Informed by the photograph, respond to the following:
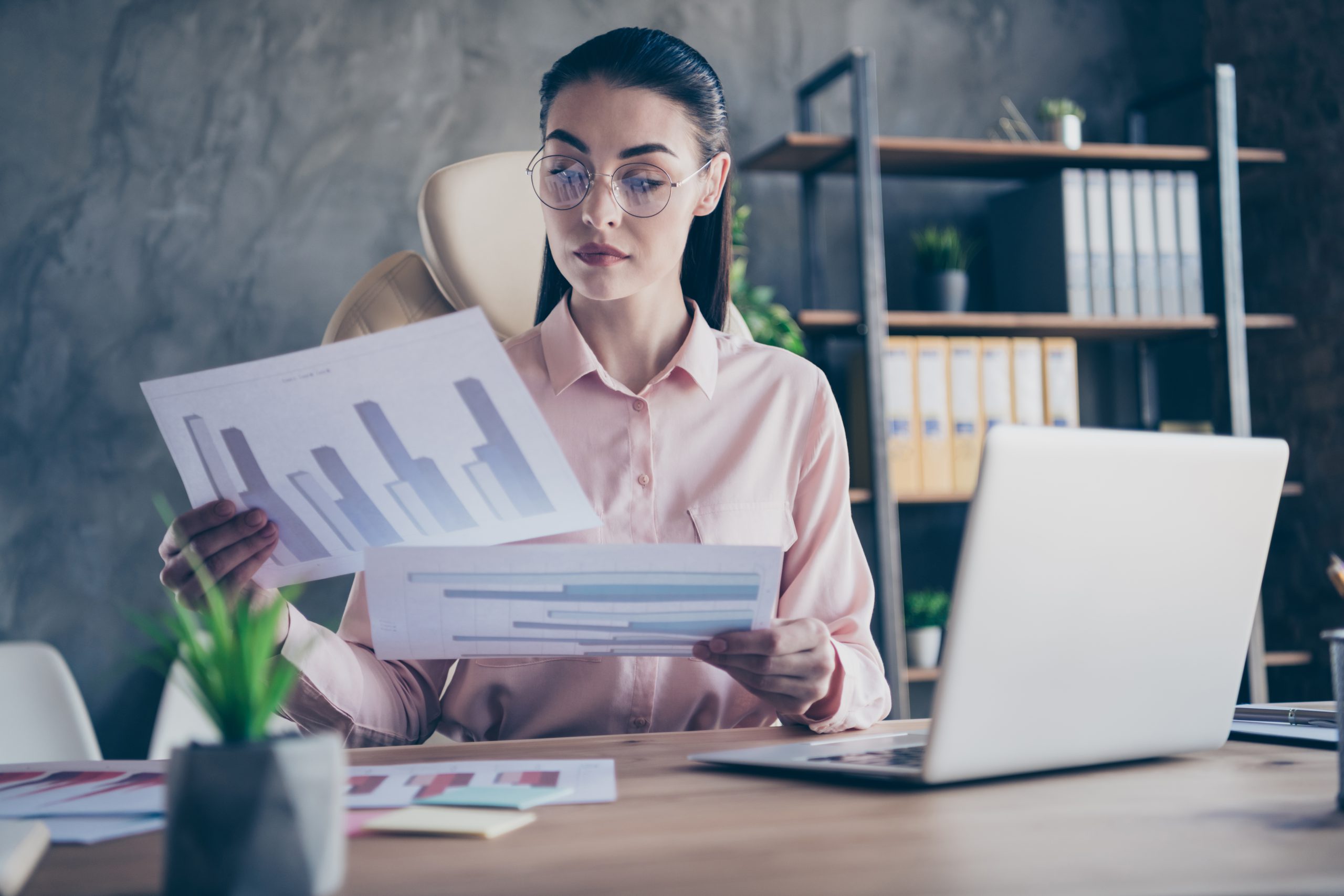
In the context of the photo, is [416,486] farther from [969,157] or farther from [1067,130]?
[1067,130]

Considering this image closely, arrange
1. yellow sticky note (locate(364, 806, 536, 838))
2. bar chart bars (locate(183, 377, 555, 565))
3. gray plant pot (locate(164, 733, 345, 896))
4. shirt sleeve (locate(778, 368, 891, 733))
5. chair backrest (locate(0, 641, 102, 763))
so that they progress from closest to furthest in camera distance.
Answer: gray plant pot (locate(164, 733, 345, 896)), yellow sticky note (locate(364, 806, 536, 838)), bar chart bars (locate(183, 377, 555, 565)), shirt sleeve (locate(778, 368, 891, 733)), chair backrest (locate(0, 641, 102, 763))

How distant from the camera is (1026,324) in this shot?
2.69 meters

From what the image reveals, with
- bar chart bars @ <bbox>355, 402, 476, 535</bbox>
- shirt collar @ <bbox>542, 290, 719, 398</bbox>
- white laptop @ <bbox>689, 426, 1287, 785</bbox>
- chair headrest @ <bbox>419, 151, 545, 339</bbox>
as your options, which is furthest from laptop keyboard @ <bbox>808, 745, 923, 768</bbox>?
chair headrest @ <bbox>419, 151, 545, 339</bbox>

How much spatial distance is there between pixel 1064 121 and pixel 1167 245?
406 millimetres

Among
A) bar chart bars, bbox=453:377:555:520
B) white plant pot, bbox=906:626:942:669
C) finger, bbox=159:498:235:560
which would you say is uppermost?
bar chart bars, bbox=453:377:555:520

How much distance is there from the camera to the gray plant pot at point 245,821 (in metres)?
0.49

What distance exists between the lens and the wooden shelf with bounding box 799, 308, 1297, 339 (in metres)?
2.62

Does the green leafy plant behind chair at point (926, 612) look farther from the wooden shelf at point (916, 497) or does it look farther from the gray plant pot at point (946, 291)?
the gray plant pot at point (946, 291)

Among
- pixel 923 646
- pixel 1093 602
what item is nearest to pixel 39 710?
pixel 923 646

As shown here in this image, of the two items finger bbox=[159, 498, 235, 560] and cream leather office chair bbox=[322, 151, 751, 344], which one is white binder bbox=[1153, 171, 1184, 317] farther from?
finger bbox=[159, 498, 235, 560]

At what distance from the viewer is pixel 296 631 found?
1.01m

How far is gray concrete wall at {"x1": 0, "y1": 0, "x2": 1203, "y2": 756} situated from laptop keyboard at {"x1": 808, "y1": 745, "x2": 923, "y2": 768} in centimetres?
205

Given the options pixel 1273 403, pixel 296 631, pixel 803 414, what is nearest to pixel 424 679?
pixel 296 631

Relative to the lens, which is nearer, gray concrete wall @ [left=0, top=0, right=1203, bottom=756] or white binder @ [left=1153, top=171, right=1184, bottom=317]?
gray concrete wall @ [left=0, top=0, right=1203, bottom=756]
